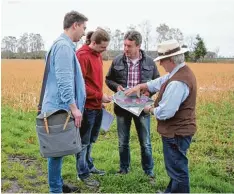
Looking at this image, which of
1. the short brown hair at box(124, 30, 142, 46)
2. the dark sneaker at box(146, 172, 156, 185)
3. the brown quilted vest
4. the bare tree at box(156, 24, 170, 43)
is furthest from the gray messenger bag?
the bare tree at box(156, 24, 170, 43)

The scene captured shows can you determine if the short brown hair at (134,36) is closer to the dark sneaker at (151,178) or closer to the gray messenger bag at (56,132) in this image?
the gray messenger bag at (56,132)

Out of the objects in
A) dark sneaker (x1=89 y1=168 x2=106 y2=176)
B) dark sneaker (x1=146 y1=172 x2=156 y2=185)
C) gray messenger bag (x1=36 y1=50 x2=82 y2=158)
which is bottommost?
dark sneaker (x1=146 y1=172 x2=156 y2=185)

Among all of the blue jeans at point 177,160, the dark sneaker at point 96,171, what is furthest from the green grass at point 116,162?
the blue jeans at point 177,160

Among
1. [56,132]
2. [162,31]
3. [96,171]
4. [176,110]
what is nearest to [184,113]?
[176,110]

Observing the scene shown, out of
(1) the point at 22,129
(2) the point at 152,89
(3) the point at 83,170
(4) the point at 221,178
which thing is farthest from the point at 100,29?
(1) the point at 22,129

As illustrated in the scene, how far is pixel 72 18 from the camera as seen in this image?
387 centimetres

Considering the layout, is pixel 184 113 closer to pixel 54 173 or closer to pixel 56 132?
pixel 56 132

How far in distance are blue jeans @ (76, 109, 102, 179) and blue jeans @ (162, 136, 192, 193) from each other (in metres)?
1.09

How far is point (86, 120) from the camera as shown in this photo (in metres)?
4.59

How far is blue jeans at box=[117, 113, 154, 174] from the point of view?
491 centimetres

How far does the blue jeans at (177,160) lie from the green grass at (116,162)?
29.0 inches

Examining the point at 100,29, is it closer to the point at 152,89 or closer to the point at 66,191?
A: the point at 152,89

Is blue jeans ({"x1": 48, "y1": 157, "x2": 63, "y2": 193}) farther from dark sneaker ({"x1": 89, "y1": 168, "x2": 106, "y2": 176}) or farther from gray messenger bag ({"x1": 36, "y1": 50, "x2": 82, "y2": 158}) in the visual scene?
dark sneaker ({"x1": 89, "y1": 168, "x2": 106, "y2": 176})

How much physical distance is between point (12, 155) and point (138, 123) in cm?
238
